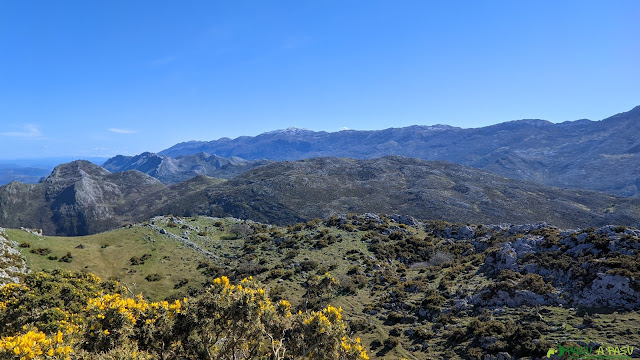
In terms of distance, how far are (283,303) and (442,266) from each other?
132ft

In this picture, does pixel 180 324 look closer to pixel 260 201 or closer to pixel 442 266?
pixel 442 266

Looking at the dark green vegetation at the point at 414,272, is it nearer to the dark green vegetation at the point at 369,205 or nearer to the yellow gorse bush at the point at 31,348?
the yellow gorse bush at the point at 31,348

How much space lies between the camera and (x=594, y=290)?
2611 cm

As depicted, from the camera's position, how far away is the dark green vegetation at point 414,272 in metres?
24.9

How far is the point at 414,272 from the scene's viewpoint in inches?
1853

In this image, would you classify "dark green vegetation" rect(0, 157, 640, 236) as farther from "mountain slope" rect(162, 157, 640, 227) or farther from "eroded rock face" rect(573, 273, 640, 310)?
"eroded rock face" rect(573, 273, 640, 310)

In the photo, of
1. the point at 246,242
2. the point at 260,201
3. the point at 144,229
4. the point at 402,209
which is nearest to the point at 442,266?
the point at 246,242

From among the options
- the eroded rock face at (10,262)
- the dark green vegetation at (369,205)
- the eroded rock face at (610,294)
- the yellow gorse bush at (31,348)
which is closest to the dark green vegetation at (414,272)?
the eroded rock face at (610,294)

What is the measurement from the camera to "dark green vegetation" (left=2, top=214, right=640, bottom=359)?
24859mm

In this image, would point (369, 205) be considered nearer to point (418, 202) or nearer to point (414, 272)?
point (418, 202)
